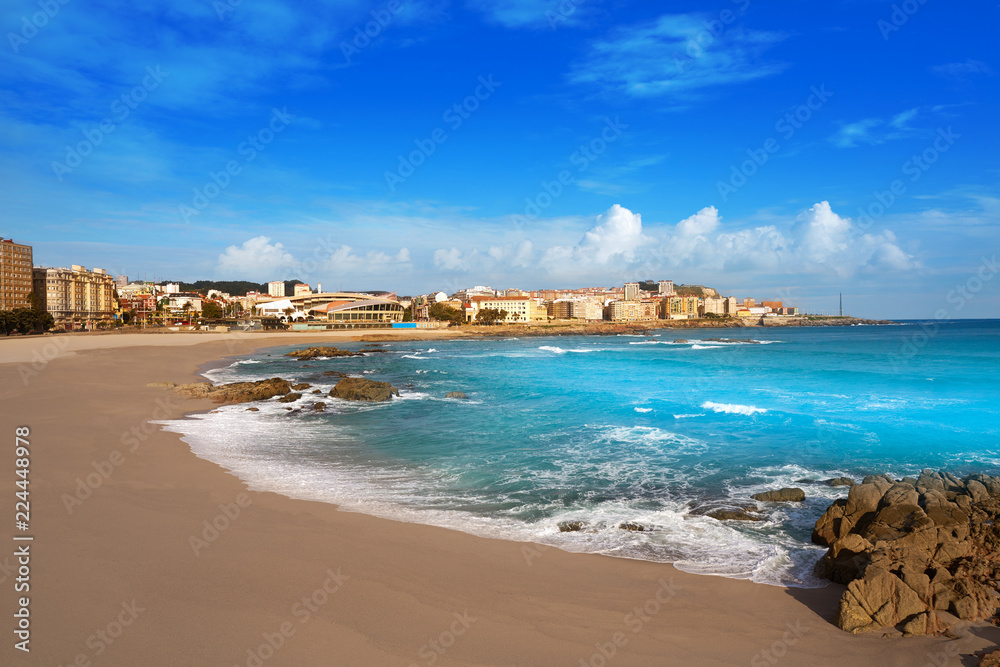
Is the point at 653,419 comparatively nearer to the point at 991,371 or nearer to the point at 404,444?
the point at 404,444

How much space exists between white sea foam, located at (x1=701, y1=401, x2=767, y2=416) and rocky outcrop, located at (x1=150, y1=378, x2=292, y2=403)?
16307 mm

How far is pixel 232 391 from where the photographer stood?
18906 millimetres

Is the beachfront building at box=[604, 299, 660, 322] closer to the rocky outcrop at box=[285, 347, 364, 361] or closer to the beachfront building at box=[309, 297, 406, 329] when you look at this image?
the beachfront building at box=[309, 297, 406, 329]

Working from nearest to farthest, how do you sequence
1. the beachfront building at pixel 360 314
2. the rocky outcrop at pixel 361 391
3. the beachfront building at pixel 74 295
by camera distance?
the rocky outcrop at pixel 361 391 < the beachfront building at pixel 74 295 < the beachfront building at pixel 360 314

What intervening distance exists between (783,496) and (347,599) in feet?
24.4

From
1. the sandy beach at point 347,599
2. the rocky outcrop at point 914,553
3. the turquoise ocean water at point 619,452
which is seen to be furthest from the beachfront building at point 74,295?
the rocky outcrop at point 914,553

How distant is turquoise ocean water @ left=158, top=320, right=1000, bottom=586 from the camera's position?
7.37 m

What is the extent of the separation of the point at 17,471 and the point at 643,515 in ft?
32.4

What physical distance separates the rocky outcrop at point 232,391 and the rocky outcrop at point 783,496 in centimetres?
1670

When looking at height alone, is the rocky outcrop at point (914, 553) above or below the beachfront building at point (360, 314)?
below

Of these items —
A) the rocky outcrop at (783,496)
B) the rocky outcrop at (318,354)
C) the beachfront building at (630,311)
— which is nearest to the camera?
the rocky outcrop at (783,496)

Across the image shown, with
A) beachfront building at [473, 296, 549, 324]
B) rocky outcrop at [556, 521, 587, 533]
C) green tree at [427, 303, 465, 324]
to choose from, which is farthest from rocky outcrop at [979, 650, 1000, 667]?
beachfront building at [473, 296, 549, 324]

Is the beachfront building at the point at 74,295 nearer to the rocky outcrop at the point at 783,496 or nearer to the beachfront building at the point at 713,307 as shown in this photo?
the rocky outcrop at the point at 783,496

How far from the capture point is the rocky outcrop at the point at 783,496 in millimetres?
8758
